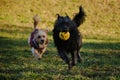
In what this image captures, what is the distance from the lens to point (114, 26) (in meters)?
28.7

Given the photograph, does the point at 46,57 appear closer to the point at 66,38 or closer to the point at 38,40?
the point at 38,40

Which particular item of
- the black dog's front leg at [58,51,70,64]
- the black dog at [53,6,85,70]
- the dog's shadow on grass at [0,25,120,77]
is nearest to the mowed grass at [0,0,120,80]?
the dog's shadow on grass at [0,25,120,77]

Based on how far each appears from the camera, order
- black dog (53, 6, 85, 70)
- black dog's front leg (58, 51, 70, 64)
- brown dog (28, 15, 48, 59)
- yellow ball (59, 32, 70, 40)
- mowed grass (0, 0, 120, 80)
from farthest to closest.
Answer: brown dog (28, 15, 48, 59) → mowed grass (0, 0, 120, 80) → black dog's front leg (58, 51, 70, 64) → black dog (53, 6, 85, 70) → yellow ball (59, 32, 70, 40)

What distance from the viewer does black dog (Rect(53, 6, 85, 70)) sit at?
9461mm

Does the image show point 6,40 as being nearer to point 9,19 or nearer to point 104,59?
point 104,59

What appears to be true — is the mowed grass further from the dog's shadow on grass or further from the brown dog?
the brown dog

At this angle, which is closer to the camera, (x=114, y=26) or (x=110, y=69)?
(x=110, y=69)

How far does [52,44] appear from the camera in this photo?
1855 centimetres

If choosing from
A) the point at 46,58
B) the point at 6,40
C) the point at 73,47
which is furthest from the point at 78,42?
the point at 6,40

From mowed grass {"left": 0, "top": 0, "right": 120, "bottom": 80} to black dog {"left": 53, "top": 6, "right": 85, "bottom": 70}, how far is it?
60 centimetres

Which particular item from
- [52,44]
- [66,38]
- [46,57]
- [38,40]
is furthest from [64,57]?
[52,44]

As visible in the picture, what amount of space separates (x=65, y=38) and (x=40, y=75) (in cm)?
144

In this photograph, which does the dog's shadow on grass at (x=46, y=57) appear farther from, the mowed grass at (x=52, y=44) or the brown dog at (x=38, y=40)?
the brown dog at (x=38, y=40)

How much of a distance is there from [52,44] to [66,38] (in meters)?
8.96
